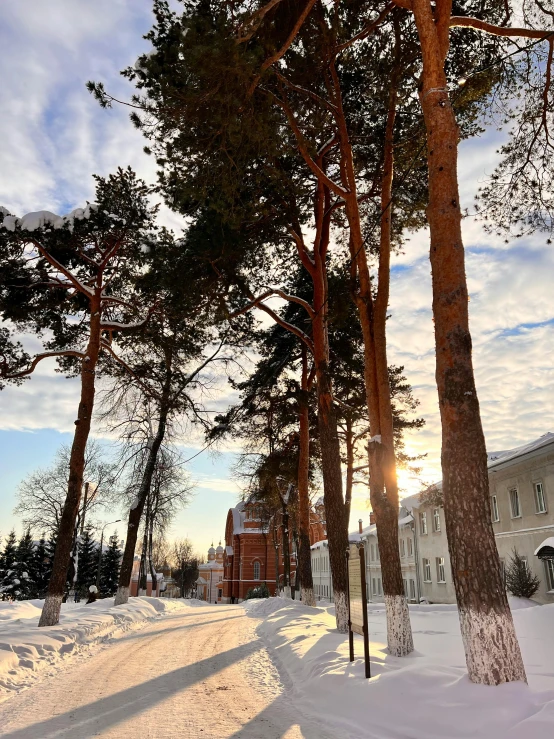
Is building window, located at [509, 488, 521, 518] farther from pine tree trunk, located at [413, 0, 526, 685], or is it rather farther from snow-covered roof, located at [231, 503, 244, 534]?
snow-covered roof, located at [231, 503, 244, 534]

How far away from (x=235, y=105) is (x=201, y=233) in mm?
4620

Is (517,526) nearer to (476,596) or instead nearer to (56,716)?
(476,596)

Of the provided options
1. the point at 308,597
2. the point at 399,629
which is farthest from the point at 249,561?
the point at 399,629

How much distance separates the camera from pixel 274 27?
31.1 ft

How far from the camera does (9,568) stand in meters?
48.5

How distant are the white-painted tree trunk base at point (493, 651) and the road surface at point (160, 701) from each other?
167cm

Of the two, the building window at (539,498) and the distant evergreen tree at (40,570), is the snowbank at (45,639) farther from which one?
the distant evergreen tree at (40,570)

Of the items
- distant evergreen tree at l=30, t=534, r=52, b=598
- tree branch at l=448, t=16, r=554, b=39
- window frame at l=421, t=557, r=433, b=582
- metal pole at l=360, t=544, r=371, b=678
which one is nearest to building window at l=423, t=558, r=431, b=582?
window frame at l=421, t=557, r=433, b=582

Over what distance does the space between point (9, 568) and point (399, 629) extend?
162ft

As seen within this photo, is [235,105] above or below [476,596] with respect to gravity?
above

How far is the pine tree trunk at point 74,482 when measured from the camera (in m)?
14.1

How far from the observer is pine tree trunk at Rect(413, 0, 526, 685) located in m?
5.50

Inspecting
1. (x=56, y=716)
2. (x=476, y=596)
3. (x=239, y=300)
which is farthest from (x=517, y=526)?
(x=56, y=716)

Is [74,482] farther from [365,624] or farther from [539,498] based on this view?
[539,498]
